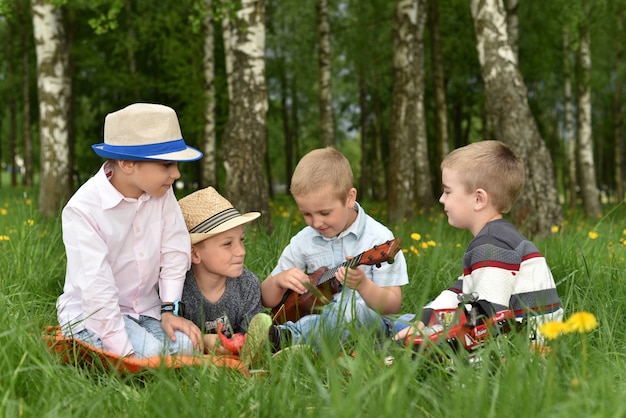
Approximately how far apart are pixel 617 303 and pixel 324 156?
185cm

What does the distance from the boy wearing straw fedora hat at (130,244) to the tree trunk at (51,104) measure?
25.1ft

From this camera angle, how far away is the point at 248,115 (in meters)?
7.60

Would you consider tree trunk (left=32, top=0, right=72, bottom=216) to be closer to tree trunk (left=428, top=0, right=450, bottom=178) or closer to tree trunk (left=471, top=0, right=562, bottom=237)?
tree trunk (left=471, top=0, right=562, bottom=237)

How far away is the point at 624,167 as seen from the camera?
132ft

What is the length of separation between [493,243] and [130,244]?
1.89 meters

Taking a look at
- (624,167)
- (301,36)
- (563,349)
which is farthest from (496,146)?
(624,167)

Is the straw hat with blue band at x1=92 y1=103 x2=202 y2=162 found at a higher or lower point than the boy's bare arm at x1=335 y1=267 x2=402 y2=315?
higher

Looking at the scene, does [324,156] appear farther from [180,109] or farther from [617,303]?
[180,109]

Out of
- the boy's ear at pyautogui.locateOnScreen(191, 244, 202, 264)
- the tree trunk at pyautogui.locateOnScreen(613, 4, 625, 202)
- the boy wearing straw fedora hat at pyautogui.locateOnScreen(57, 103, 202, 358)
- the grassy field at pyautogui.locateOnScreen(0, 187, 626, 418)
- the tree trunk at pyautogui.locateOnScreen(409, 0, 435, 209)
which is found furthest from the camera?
the tree trunk at pyautogui.locateOnScreen(613, 4, 625, 202)

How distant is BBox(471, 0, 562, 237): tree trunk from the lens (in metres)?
7.54

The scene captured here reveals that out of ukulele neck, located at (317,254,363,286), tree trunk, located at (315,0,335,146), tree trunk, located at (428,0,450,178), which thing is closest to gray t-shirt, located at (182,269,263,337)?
ukulele neck, located at (317,254,363,286)

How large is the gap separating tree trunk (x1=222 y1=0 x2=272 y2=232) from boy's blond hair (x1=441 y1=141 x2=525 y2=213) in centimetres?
440

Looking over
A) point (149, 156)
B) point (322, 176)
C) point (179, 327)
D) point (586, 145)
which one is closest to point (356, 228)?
point (322, 176)

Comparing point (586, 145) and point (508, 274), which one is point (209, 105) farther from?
point (508, 274)
